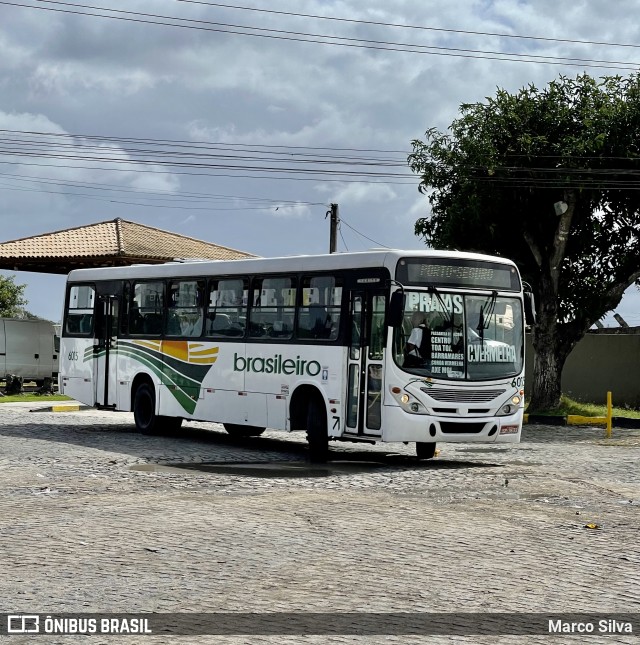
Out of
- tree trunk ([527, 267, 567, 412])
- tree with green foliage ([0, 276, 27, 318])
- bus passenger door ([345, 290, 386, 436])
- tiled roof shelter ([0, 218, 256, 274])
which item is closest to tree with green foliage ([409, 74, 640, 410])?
tree trunk ([527, 267, 567, 412])

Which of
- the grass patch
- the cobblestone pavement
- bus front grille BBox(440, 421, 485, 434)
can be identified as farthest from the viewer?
the grass patch

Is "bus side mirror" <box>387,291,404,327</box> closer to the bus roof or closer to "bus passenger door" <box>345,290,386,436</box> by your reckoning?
"bus passenger door" <box>345,290,386,436</box>

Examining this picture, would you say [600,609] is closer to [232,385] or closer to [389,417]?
[389,417]

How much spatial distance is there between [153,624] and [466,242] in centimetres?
2612

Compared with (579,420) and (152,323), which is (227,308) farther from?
(579,420)

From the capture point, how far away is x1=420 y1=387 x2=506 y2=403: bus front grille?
56.6 feet

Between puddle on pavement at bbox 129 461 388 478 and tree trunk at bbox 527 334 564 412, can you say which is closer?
puddle on pavement at bbox 129 461 388 478

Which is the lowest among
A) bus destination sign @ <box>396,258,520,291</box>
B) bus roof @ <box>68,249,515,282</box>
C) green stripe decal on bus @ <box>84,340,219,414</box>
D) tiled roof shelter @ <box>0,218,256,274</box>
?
green stripe decal on bus @ <box>84,340,219,414</box>

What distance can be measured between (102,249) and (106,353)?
1373cm

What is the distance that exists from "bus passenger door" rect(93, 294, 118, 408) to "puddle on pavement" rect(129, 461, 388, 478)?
23.1 ft

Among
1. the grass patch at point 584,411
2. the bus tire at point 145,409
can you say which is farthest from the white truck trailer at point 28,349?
the bus tire at point 145,409

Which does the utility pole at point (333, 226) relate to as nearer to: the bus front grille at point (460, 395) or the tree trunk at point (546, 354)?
the tree trunk at point (546, 354)

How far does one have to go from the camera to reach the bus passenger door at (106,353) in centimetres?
2428

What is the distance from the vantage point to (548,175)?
3170 centimetres
